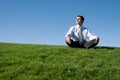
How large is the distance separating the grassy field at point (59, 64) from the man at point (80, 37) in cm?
88

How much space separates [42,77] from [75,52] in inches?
214

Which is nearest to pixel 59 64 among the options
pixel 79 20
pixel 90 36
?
pixel 90 36

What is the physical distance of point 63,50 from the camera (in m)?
21.3

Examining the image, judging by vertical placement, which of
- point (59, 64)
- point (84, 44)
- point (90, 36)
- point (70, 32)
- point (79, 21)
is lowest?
point (59, 64)

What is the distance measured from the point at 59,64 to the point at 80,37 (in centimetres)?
606

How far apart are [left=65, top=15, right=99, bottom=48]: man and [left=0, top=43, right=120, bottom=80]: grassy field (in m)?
0.88

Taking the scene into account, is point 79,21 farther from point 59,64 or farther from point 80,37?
point 59,64

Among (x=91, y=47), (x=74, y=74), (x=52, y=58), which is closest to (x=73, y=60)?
(x=52, y=58)

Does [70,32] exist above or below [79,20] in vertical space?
below

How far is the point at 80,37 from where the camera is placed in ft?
75.3

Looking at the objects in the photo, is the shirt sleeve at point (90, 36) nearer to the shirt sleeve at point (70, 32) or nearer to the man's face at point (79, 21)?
the man's face at point (79, 21)

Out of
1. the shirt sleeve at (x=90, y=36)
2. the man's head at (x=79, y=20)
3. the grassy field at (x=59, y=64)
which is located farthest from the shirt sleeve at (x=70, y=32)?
the grassy field at (x=59, y=64)

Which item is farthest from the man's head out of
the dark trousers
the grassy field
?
the grassy field

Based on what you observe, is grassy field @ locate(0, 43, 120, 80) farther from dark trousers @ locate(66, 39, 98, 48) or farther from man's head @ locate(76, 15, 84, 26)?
man's head @ locate(76, 15, 84, 26)
